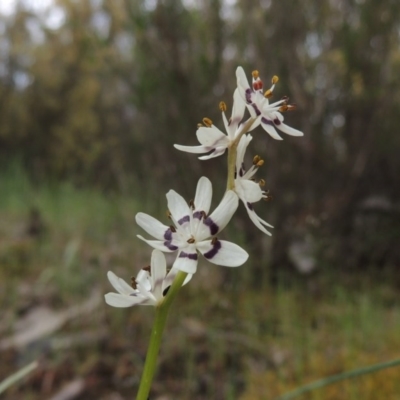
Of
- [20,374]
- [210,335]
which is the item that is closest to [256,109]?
[20,374]

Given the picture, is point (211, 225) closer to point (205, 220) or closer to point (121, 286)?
point (205, 220)

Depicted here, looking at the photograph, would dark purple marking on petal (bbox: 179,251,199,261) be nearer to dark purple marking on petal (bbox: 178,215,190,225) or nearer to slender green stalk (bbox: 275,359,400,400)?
dark purple marking on petal (bbox: 178,215,190,225)

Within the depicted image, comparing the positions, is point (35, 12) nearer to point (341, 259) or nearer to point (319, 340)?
point (341, 259)

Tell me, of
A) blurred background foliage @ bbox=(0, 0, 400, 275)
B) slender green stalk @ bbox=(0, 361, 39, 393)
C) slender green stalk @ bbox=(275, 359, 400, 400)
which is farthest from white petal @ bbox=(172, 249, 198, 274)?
blurred background foliage @ bbox=(0, 0, 400, 275)

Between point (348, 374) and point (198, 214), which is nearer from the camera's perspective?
point (198, 214)

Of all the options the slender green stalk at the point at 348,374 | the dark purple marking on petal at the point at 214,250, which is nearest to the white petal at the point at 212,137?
the dark purple marking on petal at the point at 214,250

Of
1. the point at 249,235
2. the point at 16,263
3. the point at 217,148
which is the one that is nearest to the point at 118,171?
the point at 16,263
